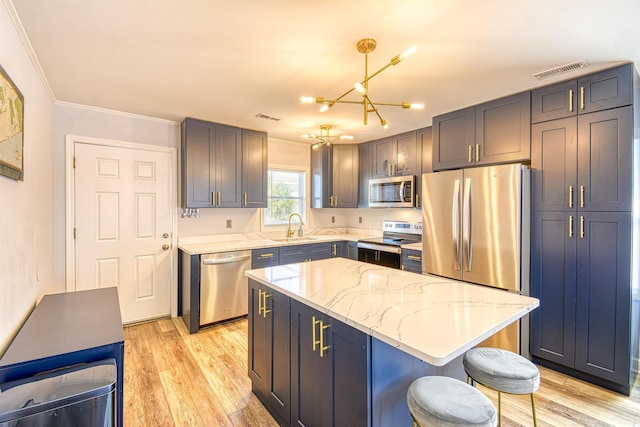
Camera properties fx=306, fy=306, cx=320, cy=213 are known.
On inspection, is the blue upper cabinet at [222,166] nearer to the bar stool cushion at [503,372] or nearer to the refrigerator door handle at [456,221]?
the refrigerator door handle at [456,221]

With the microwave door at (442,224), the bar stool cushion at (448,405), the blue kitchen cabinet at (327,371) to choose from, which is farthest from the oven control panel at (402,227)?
the bar stool cushion at (448,405)

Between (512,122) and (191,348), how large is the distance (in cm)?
373

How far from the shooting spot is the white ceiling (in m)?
1.64

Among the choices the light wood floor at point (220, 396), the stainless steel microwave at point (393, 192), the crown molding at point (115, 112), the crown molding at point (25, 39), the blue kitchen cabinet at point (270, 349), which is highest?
the crown molding at point (115, 112)

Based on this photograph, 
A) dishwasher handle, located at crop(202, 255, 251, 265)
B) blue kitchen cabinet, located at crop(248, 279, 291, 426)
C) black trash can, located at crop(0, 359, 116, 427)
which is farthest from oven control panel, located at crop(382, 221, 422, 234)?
black trash can, located at crop(0, 359, 116, 427)

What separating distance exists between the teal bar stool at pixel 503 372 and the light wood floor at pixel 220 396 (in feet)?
2.66

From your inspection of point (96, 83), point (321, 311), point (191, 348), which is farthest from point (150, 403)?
point (96, 83)

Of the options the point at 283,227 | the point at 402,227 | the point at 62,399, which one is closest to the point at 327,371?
the point at 62,399

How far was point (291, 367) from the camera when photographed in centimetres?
179

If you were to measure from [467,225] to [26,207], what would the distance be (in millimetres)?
3426

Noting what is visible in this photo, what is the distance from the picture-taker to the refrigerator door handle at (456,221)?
2982 mm

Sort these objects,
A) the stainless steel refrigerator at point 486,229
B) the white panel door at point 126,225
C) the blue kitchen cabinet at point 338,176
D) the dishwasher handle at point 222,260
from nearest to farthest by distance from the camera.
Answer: the stainless steel refrigerator at point 486,229, the white panel door at point 126,225, the dishwasher handle at point 222,260, the blue kitchen cabinet at point 338,176

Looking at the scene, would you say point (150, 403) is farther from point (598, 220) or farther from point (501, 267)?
point (598, 220)

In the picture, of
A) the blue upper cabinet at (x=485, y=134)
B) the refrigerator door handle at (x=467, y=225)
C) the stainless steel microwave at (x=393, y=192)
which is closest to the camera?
the blue upper cabinet at (x=485, y=134)
